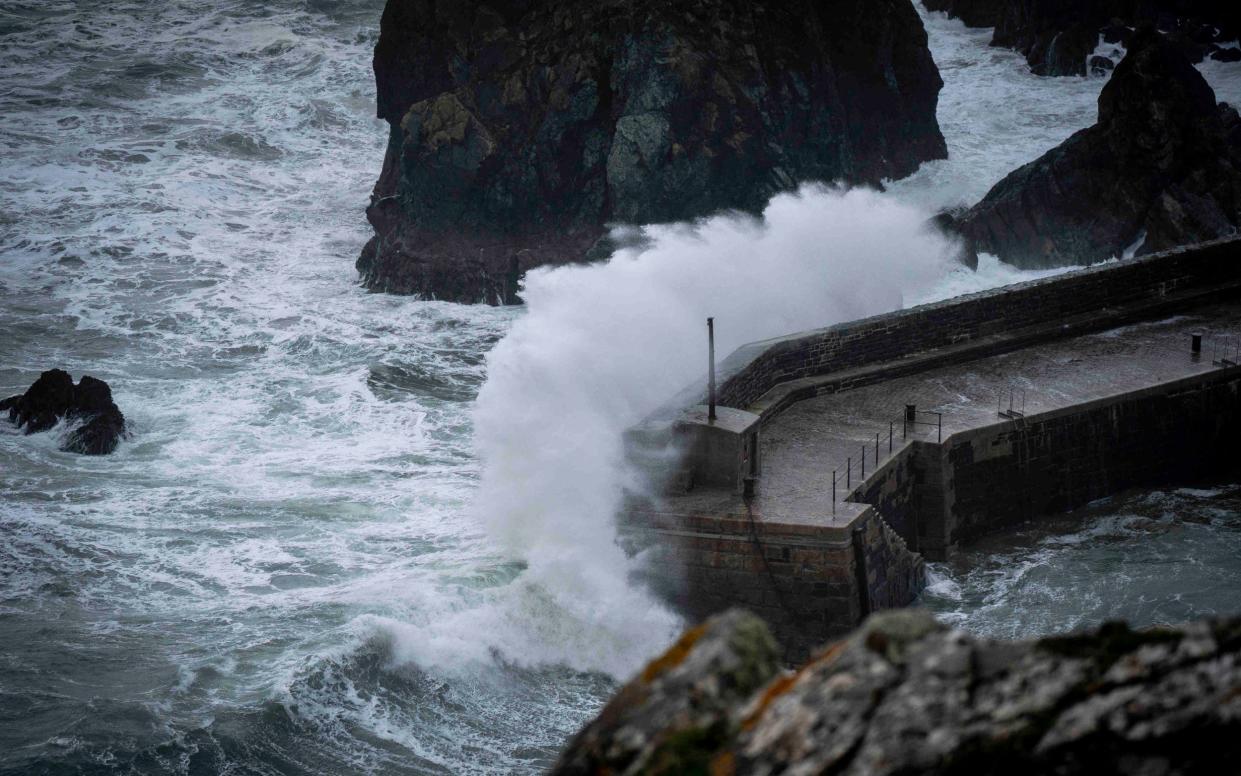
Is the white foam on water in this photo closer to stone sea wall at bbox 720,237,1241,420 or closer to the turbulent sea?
the turbulent sea

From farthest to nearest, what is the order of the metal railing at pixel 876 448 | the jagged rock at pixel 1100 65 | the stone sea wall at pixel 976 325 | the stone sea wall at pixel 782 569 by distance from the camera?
the jagged rock at pixel 1100 65, the stone sea wall at pixel 976 325, the metal railing at pixel 876 448, the stone sea wall at pixel 782 569

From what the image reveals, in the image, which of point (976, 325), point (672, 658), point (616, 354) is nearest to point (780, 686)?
point (672, 658)

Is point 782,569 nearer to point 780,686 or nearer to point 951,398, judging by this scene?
point 951,398

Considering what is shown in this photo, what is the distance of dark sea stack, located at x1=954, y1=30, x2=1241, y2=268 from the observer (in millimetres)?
30000

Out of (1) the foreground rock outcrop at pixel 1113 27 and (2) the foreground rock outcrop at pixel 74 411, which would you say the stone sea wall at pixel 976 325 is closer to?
(2) the foreground rock outcrop at pixel 74 411

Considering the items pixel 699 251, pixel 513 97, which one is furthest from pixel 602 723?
pixel 513 97

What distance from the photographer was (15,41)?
162 ft

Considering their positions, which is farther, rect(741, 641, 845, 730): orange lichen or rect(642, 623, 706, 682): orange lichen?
rect(642, 623, 706, 682): orange lichen

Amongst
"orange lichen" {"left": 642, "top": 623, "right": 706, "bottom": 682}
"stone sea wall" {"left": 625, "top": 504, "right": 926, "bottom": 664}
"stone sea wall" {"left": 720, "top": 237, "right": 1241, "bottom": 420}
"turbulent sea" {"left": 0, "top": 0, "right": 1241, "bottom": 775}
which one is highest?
"orange lichen" {"left": 642, "top": 623, "right": 706, "bottom": 682}

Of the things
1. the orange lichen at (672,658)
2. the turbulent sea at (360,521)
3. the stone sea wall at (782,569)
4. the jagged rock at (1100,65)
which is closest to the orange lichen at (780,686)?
the orange lichen at (672,658)

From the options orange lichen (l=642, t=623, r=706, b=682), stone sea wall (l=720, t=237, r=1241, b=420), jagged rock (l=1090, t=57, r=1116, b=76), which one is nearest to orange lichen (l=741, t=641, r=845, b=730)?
Result: orange lichen (l=642, t=623, r=706, b=682)

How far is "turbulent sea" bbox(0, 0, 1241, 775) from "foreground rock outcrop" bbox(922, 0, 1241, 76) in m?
16.0

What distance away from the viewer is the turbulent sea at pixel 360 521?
1259 centimetres

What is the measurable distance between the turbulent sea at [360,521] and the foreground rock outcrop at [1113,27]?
1598cm
